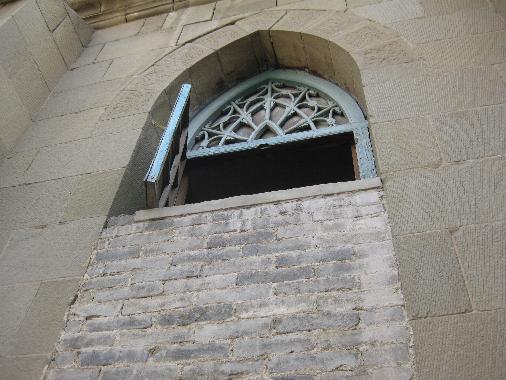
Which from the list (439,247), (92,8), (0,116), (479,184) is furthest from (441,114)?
(92,8)

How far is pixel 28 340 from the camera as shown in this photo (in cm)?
223

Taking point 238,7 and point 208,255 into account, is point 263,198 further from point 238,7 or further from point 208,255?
point 238,7

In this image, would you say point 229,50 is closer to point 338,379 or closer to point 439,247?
point 439,247

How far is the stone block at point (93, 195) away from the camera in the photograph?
2.81 meters

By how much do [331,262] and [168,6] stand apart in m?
3.74

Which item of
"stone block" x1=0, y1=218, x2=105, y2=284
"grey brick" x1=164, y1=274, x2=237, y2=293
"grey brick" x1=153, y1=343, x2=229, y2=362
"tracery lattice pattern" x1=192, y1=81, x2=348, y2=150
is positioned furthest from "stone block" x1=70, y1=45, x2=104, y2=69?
"grey brick" x1=153, y1=343, x2=229, y2=362

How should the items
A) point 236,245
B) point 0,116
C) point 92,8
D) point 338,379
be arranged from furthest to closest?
point 92,8, point 0,116, point 236,245, point 338,379

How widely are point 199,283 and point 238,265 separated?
22 centimetres

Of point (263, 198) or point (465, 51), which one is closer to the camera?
point (263, 198)

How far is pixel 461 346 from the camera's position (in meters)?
1.69

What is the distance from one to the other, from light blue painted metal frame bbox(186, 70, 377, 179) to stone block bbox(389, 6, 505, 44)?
65cm

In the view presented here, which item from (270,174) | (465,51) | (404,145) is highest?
(465,51)

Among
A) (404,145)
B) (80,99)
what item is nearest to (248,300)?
(404,145)

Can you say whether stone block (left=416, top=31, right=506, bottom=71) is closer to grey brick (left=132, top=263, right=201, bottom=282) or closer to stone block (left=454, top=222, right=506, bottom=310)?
stone block (left=454, top=222, right=506, bottom=310)
